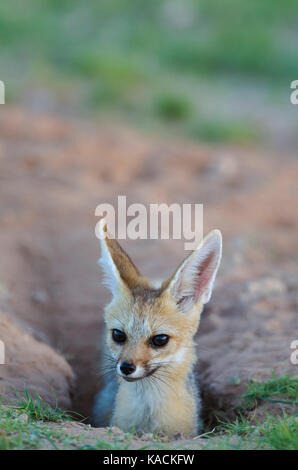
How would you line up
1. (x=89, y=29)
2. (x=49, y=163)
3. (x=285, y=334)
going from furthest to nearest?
(x=89, y=29)
(x=49, y=163)
(x=285, y=334)

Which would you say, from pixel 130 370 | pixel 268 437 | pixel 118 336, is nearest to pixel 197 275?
pixel 118 336

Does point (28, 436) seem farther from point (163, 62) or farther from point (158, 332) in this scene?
point (163, 62)

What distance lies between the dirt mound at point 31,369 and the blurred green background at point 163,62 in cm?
661

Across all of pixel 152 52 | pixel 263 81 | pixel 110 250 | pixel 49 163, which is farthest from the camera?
pixel 152 52

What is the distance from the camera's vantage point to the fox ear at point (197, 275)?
378cm

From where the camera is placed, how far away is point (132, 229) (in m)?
7.12

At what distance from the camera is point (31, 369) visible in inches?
176

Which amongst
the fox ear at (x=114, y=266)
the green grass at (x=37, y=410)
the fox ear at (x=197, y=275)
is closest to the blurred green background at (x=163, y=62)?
the fox ear at (x=114, y=266)

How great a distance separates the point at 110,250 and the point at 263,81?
1025 cm

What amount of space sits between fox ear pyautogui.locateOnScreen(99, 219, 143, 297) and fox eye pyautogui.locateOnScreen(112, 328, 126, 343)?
30 centimetres

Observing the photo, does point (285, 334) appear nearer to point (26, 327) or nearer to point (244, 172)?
point (26, 327)

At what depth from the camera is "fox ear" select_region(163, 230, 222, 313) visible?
149 inches

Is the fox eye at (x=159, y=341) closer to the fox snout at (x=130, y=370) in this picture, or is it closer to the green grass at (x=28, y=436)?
the fox snout at (x=130, y=370)
